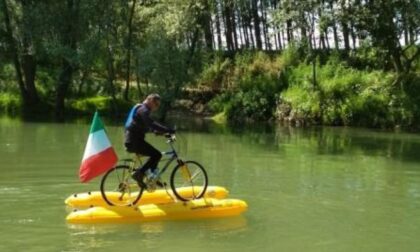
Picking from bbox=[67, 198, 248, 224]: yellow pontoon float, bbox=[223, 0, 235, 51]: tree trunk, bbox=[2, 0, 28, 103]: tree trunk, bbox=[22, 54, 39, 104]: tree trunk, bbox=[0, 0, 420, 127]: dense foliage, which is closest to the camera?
bbox=[67, 198, 248, 224]: yellow pontoon float

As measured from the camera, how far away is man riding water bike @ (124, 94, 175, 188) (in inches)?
441

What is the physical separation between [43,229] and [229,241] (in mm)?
3114

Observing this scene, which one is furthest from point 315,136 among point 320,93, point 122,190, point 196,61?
point 122,190

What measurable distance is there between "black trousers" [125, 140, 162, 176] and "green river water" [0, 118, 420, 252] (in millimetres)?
1062

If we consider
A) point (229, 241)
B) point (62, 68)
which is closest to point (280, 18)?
point (62, 68)

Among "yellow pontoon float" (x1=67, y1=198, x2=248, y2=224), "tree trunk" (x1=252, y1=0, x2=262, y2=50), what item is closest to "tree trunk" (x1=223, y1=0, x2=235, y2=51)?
"tree trunk" (x1=252, y1=0, x2=262, y2=50)

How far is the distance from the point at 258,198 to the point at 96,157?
387 centimetres

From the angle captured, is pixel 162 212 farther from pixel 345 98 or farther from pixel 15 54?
pixel 15 54

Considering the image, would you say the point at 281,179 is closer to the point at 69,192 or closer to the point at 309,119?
the point at 69,192

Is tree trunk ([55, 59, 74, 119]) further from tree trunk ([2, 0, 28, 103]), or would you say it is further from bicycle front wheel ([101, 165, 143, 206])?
bicycle front wheel ([101, 165, 143, 206])

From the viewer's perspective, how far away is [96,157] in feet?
37.8

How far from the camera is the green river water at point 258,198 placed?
32.8ft

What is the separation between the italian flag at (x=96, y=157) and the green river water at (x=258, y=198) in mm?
975

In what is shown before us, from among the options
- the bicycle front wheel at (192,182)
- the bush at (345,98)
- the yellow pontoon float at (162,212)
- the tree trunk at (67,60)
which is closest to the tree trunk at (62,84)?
the tree trunk at (67,60)
